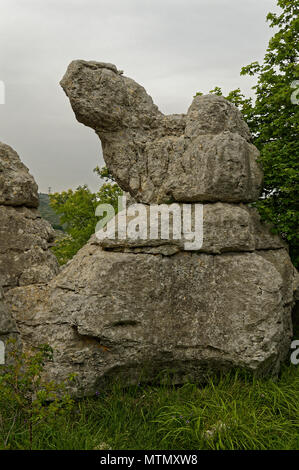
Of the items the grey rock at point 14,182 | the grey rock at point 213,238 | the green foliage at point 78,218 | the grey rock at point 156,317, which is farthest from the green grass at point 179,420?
the green foliage at point 78,218

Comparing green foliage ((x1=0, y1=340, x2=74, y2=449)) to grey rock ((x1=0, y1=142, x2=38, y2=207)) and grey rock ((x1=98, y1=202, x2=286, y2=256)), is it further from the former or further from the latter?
grey rock ((x1=0, y1=142, x2=38, y2=207))

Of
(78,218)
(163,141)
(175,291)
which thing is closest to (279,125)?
(163,141)

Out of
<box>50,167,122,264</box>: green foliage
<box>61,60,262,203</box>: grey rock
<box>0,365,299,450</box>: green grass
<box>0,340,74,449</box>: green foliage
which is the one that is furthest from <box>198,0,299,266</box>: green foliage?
<box>50,167,122,264</box>: green foliage

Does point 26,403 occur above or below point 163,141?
below

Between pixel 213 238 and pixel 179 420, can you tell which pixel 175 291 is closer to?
pixel 213 238

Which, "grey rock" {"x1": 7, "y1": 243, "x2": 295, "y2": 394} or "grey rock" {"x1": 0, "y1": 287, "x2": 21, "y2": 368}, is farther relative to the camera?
"grey rock" {"x1": 7, "y1": 243, "x2": 295, "y2": 394}

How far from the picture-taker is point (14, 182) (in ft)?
27.7

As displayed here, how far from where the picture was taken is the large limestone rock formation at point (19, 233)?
26.8 ft

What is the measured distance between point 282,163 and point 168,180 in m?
2.81

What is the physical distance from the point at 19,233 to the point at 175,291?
12.4 feet

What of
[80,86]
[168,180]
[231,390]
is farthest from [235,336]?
[80,86]

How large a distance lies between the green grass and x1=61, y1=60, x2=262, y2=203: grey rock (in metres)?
3.86

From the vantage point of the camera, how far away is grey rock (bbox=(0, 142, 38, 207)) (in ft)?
27.4

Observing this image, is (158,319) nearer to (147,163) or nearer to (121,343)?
(121,343)
